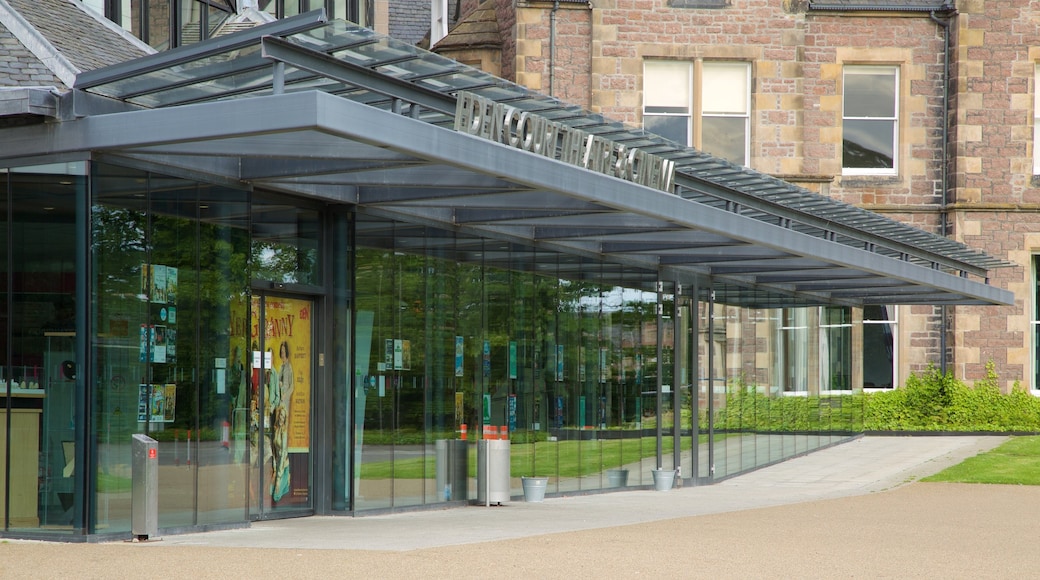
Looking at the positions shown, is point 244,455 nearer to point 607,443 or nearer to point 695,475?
point 607,443

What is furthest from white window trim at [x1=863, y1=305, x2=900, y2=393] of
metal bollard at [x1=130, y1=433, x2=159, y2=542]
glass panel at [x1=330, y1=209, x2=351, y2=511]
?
metal bollard at [x1=130, y1=433, x2=159, y2=542]

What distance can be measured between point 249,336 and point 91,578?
13.2 ft

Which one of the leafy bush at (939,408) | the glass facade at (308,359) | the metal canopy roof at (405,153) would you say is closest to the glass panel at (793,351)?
the glass facade at (308,359)

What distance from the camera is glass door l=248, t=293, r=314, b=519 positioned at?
12.2m

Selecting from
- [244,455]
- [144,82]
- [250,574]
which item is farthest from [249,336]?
[250,574]

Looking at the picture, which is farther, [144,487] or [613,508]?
[613,508]

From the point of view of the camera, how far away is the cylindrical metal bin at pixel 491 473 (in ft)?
47.9

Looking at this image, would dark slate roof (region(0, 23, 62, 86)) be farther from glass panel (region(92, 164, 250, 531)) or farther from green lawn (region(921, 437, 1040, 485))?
green lawn (region(921, 437, 1040, 485))

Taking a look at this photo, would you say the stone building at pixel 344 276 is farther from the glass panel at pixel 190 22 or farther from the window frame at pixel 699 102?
the window frame at pixel 699 102

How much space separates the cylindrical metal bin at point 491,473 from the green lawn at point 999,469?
715 centimetres

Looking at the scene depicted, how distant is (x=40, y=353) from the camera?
10.3 m

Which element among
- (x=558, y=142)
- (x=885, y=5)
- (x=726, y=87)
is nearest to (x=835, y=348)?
(x=726, y=87)

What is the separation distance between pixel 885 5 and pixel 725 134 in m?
4.49

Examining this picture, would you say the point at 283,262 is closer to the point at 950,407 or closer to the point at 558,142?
the point at 558,142
